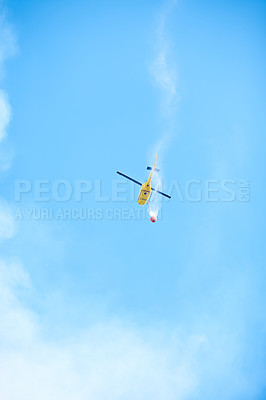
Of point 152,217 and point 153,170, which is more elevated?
point 153,170

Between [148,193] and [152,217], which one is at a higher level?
[148,193]

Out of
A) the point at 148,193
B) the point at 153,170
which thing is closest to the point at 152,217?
the point at 148,193

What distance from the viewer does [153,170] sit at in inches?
2464

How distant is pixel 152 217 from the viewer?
6462 cm

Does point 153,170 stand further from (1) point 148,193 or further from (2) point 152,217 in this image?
(2) point 152,217

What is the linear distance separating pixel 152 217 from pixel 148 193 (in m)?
4.75

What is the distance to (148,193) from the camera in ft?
214

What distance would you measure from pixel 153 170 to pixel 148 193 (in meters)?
5.13
